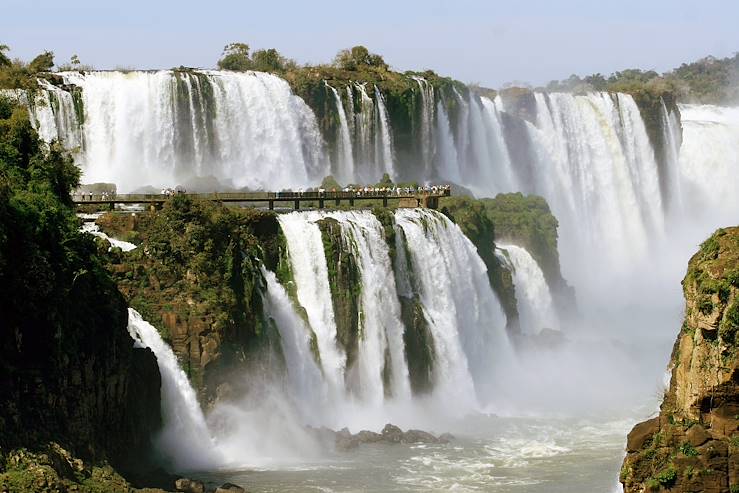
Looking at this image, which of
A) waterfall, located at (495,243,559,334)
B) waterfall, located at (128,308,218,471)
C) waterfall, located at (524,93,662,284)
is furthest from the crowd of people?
waterfall, located at (524,93,662,284)

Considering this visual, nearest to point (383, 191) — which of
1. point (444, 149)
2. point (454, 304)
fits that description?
point (454, 304)

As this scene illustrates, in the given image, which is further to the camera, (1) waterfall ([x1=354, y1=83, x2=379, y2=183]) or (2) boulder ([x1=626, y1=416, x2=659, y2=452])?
(1) waterfall ([x1=354, y1=83, x2=379, y2=183])

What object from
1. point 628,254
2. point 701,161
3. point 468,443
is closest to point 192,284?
point 468,443

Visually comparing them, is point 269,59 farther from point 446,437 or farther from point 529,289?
point 446,437

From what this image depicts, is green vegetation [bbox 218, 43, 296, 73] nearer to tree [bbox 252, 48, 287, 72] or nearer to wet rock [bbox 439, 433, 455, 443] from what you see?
tree [bbox 252, 48, 287, 72]

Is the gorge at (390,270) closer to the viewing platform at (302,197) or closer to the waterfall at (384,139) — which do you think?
the waterfall at (384,139)

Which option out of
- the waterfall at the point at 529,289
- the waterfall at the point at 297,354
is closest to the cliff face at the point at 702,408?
the waterfall at the point at 297,354
